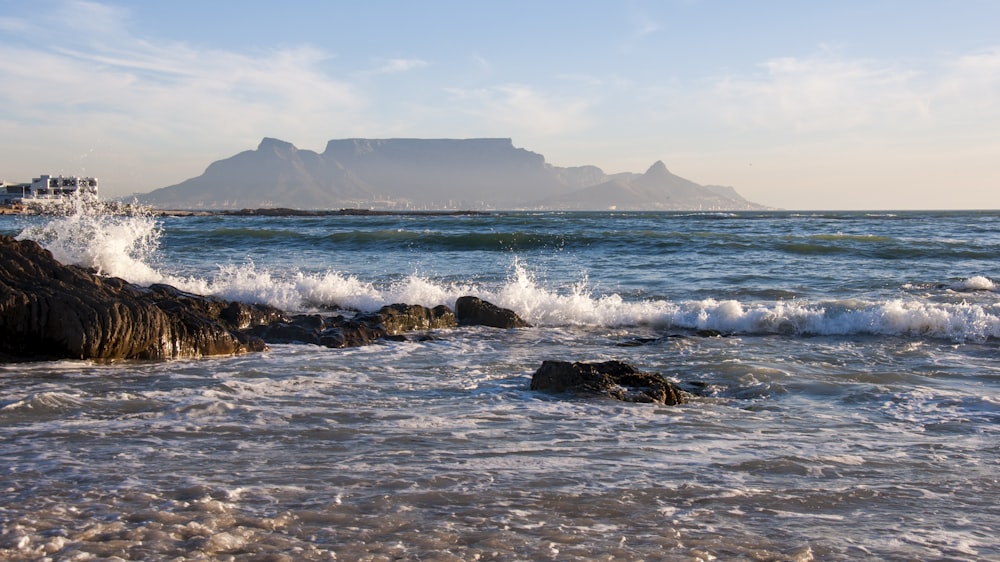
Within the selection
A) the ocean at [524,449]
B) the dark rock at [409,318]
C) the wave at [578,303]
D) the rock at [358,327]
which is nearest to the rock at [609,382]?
the ocean at [524,449]

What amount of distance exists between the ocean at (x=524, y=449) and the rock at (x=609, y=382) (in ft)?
0.60

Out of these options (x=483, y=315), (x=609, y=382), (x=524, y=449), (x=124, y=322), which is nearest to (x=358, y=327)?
(x=483, y=315)

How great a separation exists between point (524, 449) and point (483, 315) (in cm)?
687

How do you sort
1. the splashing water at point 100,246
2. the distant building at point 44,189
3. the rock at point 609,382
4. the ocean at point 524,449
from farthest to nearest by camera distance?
the distant building at point 44,189 → the splashing water at point 100,246 → the rock at point 609,382 → the ocean at point 524,449

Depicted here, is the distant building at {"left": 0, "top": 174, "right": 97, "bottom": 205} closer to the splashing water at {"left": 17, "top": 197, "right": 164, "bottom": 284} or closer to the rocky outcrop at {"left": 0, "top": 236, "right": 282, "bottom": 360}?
the splashing water at {"left": 17, "top": 197, "right": 164, "bottom": 284}

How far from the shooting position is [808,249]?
27.3m

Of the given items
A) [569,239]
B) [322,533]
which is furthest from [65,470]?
[569,239]

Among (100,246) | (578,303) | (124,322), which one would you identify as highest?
(100,246)

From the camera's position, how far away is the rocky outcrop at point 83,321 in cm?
823

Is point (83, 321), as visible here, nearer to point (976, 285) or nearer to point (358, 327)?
point (358, 327)

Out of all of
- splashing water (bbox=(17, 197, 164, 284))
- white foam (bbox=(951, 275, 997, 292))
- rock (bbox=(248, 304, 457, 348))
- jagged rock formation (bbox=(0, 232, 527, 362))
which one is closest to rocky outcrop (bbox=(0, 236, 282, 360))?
jagged rock formation (bbox=(0, 232, 527, 362))

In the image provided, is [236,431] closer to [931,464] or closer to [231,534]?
[231,534]

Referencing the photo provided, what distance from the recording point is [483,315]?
1223cm

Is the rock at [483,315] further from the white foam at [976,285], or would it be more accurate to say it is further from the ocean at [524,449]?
the white foam at [976,285]
